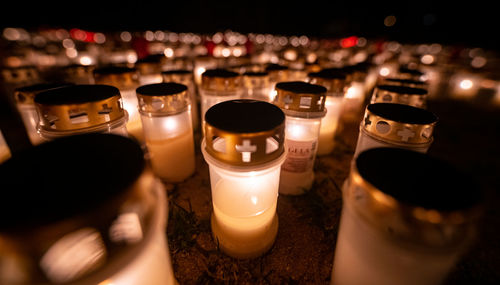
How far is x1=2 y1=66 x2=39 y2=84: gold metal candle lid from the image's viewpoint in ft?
11.0

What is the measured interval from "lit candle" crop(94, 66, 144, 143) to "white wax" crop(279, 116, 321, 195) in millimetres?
1951

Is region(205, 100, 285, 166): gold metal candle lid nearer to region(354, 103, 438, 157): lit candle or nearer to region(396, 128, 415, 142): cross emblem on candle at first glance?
region(354, 103, 438, 157): lit candle

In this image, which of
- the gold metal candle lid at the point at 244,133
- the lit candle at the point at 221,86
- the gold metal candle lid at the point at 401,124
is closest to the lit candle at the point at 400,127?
the gold metal candle lid at the point at 401,124

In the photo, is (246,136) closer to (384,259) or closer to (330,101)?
(384,259)

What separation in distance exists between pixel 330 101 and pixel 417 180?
7.19ft

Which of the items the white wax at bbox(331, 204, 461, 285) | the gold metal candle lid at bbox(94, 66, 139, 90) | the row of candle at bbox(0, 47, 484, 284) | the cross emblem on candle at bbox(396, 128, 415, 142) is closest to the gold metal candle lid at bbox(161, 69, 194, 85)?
the gold metal candle lid at bbox(94, 66, 139, 90)

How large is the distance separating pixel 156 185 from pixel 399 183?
1095mm

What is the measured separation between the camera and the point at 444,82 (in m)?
6.55

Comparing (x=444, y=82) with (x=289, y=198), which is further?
(x=444, y=82)

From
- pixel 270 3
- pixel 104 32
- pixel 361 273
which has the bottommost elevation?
pixel 361 273

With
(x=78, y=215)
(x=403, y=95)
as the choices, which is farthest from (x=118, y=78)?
(x=403, y=95)

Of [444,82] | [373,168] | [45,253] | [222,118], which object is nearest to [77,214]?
[45,253]

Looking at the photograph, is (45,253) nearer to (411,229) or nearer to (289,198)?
(411,229)

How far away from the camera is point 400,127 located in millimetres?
1718
